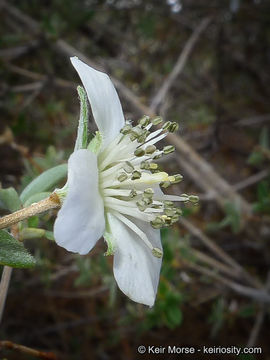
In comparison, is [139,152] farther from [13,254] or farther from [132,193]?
[13,254]

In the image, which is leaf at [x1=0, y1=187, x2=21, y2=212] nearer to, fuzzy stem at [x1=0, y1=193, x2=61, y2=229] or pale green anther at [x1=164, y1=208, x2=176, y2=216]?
fuzzy stem at [x1=0, y1=193, x2=61, y2=229]

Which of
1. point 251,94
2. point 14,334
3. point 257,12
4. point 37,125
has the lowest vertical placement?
point 14,334

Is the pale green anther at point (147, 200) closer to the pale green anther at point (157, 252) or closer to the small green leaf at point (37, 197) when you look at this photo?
the pale green anther at point (157, 252)

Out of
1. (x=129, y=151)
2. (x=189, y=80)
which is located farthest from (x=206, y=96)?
(x=129, y=151)

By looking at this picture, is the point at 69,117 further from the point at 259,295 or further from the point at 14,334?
the point at 259,295

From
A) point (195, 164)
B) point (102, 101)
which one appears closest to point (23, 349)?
point (102, 101)

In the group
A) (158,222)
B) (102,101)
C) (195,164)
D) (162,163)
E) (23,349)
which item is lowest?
(23,349)
